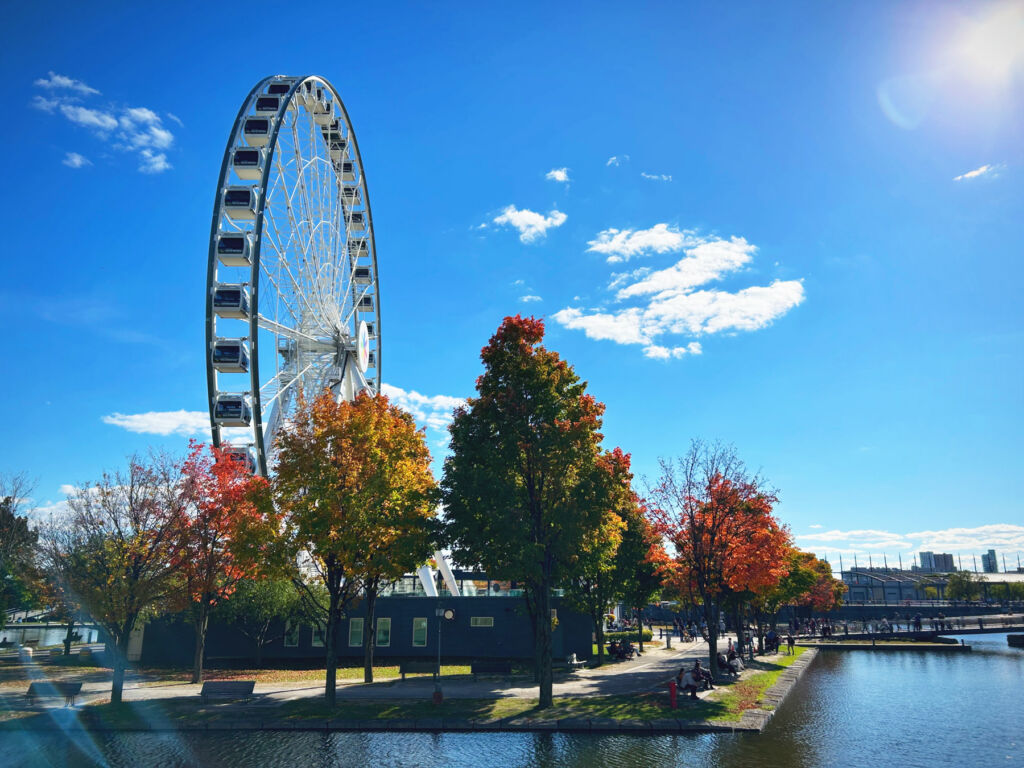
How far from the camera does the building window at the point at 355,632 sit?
3825 centimetres

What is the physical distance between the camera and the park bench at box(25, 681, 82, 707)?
2334cm

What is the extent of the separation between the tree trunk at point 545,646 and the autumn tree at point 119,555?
13638 millimetres

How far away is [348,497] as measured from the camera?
80.7 ft

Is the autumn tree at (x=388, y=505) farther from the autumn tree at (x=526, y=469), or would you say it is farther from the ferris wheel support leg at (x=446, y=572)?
the ferris wheel support leg at (x=446, y=572)

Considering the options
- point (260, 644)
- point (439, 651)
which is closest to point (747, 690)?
point (439, 651)

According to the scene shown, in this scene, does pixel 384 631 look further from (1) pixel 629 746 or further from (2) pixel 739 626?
(1) pixel 629 746

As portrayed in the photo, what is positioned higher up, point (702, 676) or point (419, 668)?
point (702, 676)

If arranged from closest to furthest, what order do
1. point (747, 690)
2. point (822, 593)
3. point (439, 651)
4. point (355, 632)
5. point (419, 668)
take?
1. point (747, 690)
2. point (439, 651)
3. point (419, 668)
4. point (355, 632)
5. point (822, 593)

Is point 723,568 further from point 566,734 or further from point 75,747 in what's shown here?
point 75,747

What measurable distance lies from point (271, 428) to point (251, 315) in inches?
225

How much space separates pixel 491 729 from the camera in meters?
19.8

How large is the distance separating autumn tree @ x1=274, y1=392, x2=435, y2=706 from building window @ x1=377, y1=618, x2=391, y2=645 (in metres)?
12.7

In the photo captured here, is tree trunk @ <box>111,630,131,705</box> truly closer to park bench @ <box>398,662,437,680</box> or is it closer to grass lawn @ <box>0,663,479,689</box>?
grass lawn @ <box>0,663,479,689</box>

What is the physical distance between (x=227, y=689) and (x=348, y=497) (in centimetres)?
764
